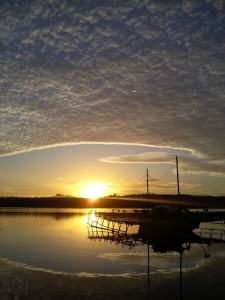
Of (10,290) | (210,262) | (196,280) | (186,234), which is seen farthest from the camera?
(186,234)

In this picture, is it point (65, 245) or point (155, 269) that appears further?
point (65, 245)

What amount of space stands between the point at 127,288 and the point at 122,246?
74.0 feet

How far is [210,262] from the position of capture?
32219 millimetres

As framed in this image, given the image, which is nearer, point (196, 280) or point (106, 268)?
point (196, 280)

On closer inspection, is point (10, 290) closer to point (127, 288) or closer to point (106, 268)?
point (127, 288)

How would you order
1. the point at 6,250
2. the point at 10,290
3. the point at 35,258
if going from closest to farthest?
the point at 10,290 → the point at 35,258 → the point at 6,250

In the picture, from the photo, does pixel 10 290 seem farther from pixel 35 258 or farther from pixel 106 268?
pixel 35 258

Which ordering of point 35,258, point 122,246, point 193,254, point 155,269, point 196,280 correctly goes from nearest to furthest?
point 196,280
point 155,269
point 35,258
point 193,254
point 122,246

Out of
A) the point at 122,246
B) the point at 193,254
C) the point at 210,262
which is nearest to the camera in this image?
the point at 210,262

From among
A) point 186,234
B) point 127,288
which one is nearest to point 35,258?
point 127,288

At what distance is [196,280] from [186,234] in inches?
1177

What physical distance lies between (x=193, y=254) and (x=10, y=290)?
2201 centimetres

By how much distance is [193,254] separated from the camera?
1465 inches

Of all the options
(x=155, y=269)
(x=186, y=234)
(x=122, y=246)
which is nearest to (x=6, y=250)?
(x=122, y=246)
